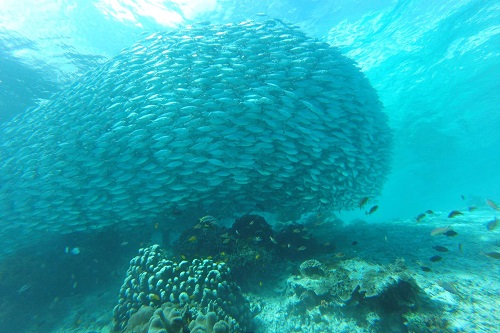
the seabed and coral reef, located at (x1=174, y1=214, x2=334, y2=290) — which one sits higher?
coral reef, located at (x1=174, y1=214, x2=334, y2=290)

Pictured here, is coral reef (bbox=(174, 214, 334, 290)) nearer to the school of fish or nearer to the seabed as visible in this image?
the seabed

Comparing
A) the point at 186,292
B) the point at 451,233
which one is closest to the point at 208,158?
the point at 186,292

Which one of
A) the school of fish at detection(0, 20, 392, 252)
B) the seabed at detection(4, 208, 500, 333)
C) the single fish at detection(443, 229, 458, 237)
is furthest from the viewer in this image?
the school of fish at detection(0, 20, 392, 252)

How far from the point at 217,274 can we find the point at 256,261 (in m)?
1.79

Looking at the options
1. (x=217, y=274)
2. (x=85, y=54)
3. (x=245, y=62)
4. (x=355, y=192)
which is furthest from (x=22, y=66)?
(x=355, y=192)

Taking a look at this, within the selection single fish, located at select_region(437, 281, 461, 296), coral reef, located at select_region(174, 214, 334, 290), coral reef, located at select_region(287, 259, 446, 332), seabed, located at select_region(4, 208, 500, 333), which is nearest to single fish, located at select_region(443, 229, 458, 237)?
seabed, located at select_region(4, 208, 500, 333)

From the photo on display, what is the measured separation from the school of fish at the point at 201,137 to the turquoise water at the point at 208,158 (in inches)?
3.2

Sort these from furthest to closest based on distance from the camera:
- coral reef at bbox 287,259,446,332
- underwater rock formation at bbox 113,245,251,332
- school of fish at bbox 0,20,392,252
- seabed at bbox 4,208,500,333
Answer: school of fish at bbox 0,20,392,252 < underwater rock formation at bbox 113,245,251,332 < coral reef at bbox 287,259,446,332 < seabed at bbox 4,208,500,333

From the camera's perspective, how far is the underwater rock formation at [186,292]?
513cm

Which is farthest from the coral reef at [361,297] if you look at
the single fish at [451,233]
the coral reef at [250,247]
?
the single fish at [451,233]

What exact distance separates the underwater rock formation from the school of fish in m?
3.43

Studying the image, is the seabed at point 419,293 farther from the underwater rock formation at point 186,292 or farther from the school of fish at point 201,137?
the school of fish at point 201,137

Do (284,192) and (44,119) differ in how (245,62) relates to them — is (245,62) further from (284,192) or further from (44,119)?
(44,119)

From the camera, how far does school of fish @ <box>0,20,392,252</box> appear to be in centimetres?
922
